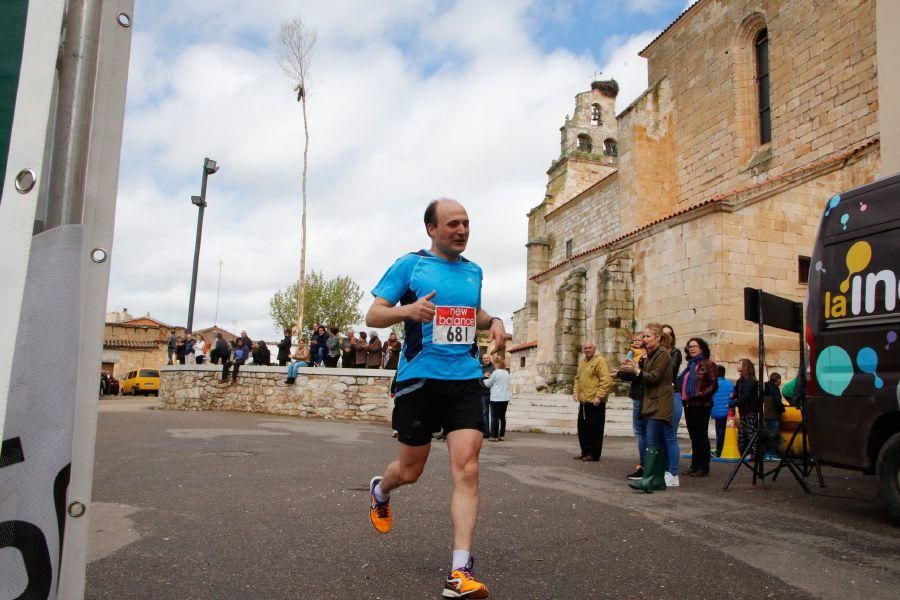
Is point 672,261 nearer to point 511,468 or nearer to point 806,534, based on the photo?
point 511,468

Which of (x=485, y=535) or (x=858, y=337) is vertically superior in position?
(x=858, y=337)

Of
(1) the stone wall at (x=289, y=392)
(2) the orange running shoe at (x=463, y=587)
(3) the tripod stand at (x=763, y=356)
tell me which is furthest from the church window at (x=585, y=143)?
(2) the orange running shoe at (x=463, y=587)

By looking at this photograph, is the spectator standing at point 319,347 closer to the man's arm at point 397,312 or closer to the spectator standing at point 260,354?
the spectator standing at point 260,354

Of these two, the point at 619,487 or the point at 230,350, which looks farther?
the point at 230,350

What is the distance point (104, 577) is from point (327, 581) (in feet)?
3.72

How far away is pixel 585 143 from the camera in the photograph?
46406 millimetres

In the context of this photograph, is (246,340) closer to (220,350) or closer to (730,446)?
(220,350)

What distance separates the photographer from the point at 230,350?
65.6ft

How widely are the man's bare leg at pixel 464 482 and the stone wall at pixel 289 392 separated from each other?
1303 centimetres

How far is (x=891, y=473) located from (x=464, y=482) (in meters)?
4.19

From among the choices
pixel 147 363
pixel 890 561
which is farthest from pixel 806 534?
pixel 147 363

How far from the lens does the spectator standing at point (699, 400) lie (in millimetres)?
8398

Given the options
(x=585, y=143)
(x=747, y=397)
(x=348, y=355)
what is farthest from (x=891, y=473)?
(x=585, y=143)

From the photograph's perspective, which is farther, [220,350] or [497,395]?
[220,350]
